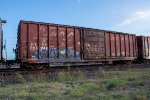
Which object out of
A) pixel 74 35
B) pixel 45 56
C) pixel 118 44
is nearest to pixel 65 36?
pixel 74 35

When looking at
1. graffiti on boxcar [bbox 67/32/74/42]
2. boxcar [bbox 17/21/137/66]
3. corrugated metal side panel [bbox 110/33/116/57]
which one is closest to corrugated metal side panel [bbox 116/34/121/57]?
boxcar [bbox 17/21/137/66]

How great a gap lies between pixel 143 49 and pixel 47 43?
1467 centimetres

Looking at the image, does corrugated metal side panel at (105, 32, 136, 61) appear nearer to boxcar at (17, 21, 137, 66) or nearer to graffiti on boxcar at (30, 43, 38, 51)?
boxcar at (17, 21, 137, 66)

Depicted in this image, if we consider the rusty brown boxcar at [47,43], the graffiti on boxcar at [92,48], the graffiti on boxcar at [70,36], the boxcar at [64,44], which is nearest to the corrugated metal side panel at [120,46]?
the boxcar at [64,44]

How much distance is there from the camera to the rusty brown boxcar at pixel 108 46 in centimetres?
2184

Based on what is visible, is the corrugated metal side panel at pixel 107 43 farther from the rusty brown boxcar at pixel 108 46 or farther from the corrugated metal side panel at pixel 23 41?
the corrugated metal side panel at pixel 23 41

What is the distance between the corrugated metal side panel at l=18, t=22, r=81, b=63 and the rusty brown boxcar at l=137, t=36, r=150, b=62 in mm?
11109

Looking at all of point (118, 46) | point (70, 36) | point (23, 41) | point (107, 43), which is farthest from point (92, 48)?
point (23, 41)

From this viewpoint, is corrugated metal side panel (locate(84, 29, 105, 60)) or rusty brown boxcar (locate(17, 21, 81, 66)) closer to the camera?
rusty brown boxcar (locate(17, 21, 81, 66))

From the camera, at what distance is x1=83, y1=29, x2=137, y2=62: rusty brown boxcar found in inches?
860

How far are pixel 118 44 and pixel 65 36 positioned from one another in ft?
24.8

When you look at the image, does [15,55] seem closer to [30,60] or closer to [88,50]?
[30,60]

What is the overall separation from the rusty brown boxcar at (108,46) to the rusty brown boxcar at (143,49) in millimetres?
1482

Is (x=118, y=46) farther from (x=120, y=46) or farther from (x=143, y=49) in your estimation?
(x=143, y=49)
